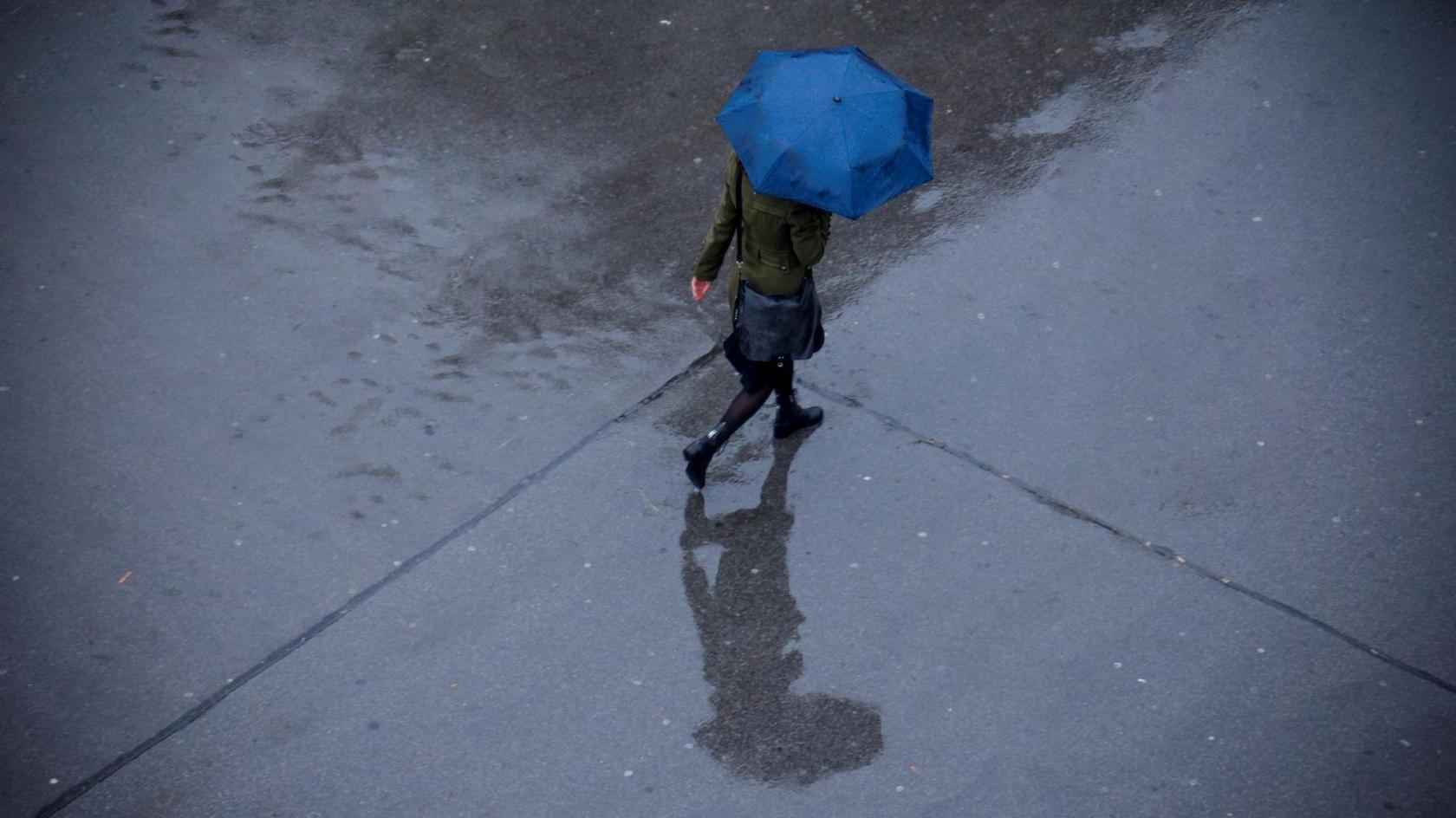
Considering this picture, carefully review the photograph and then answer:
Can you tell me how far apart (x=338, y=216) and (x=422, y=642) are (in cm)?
285

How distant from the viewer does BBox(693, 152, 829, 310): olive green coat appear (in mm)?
4535

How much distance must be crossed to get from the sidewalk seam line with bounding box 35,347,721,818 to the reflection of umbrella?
1.65 meters

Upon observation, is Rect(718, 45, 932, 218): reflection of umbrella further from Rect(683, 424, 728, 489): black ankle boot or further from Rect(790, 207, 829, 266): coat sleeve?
Rect(683, 424, 728, 489): black ankle boot

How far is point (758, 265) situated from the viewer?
15.8ft

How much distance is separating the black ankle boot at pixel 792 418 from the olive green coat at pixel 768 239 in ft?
2.09

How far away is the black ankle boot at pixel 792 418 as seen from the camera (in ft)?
17.7

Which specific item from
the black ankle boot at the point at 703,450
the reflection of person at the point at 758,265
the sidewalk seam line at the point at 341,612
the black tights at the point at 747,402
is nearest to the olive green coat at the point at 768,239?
the reflection of person at the point at 758,265

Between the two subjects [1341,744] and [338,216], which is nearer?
[1341,744]

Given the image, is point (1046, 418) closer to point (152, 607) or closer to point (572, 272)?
point (572, 272)

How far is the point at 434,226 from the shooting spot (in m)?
6.55

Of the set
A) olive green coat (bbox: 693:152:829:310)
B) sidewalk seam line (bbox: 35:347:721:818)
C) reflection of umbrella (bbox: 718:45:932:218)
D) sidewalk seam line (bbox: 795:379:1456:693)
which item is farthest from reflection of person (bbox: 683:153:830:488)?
sidewalk seam line (bbox: 35:347:721:818)

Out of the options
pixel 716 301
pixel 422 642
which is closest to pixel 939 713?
pixel 422 642

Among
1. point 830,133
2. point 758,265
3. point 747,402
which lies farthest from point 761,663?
point 830,133

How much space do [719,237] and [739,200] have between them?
0.22 metres
